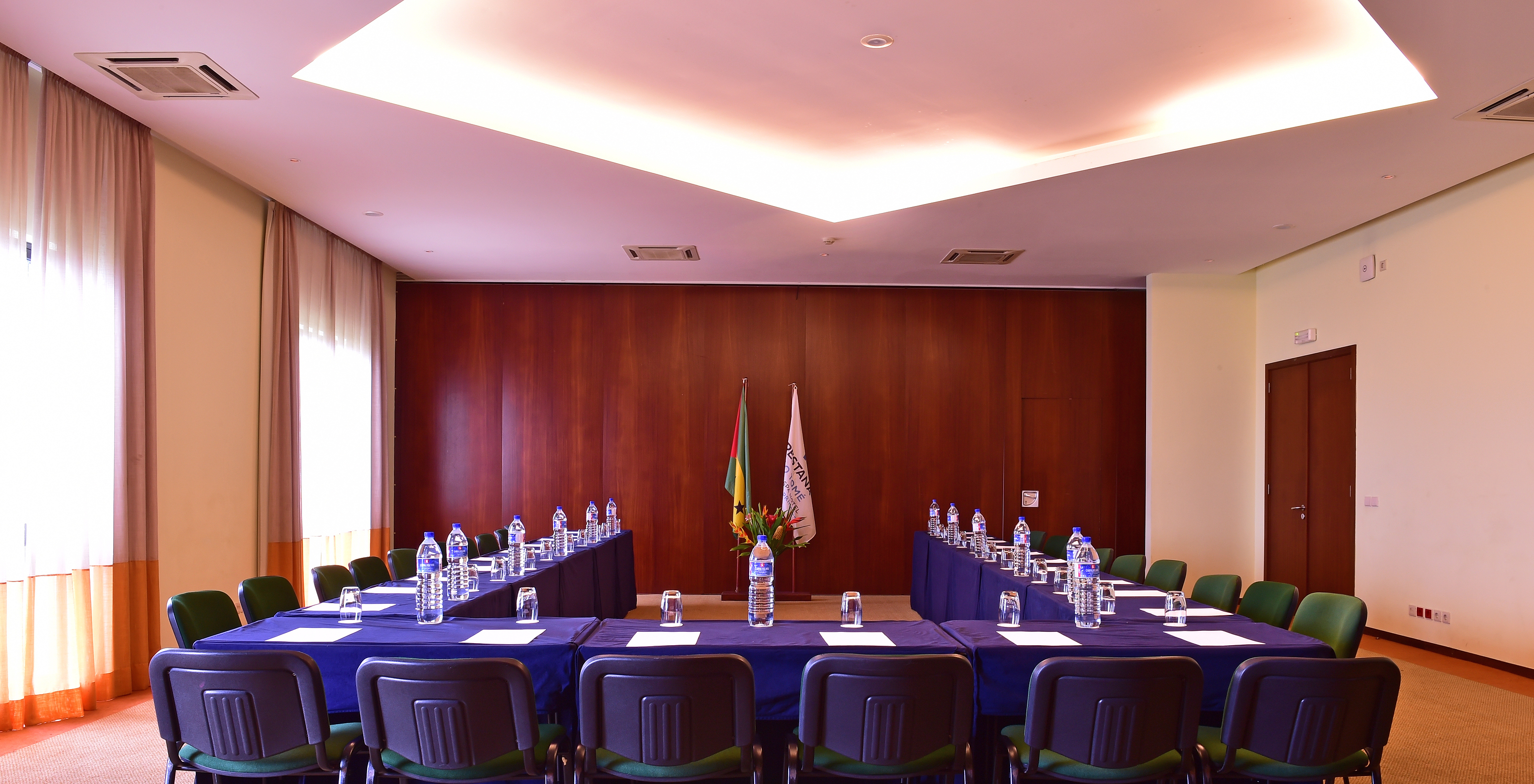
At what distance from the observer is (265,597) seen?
164 inches

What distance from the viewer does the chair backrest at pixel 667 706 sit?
255cm

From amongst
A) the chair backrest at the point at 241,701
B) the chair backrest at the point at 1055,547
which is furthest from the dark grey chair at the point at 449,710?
the chair backrest at the point at 1055,547

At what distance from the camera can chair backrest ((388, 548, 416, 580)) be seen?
224 inches

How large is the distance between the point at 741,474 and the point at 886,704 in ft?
22.9

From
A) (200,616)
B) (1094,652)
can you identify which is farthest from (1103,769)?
(200,616)

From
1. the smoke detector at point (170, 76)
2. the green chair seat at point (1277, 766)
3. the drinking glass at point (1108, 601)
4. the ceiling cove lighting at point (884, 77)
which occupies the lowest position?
the green chair seat at point (1277, 766)

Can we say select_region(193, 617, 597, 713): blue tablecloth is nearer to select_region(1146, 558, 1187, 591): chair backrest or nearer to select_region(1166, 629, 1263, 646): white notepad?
select_region(1166, 629, 1263, 646): white notepad

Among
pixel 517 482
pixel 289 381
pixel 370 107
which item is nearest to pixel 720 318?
pixel 517 482

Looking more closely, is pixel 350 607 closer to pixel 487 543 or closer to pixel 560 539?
pixel 560 539

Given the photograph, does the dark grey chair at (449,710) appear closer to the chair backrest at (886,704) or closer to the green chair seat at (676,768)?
the green chair seat at (676,768)

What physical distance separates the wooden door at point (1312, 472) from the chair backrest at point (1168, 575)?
325 centimetres

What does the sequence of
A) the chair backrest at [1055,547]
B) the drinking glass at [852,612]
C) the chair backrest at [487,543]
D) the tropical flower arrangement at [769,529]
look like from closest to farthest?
the drinking glass at [852,612] → the chair backrest at [487,543] → the chair backrest at [1055,547] → the tropical flower arrangement at [769,529]

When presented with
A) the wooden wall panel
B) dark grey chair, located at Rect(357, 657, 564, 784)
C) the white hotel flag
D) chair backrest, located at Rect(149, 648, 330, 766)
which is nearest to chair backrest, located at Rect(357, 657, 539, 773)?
dark grey chair, located at Rect(357, 657, 564, 784)

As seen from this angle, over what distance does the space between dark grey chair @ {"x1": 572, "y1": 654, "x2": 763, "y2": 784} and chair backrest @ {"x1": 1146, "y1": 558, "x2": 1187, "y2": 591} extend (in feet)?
11.4
